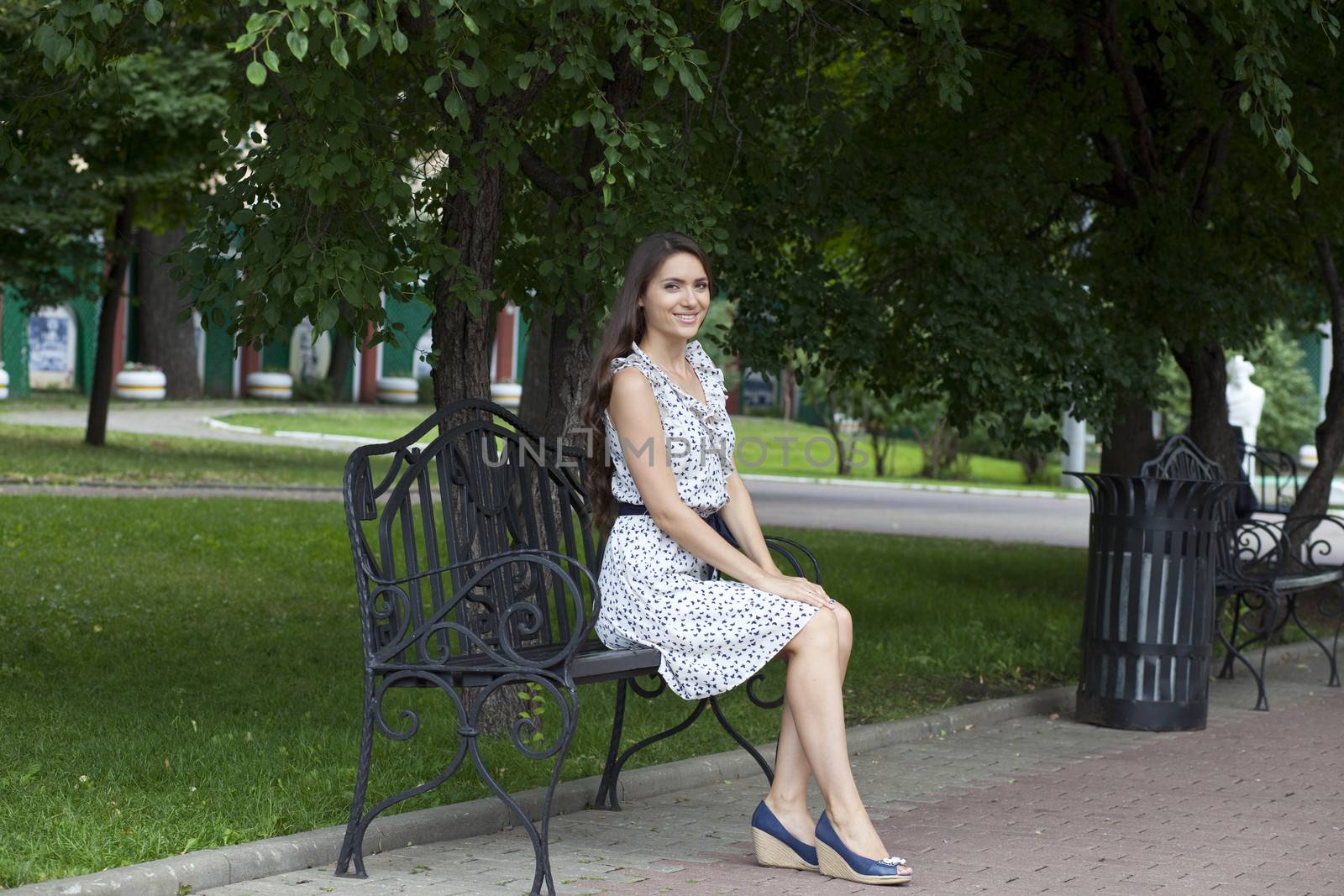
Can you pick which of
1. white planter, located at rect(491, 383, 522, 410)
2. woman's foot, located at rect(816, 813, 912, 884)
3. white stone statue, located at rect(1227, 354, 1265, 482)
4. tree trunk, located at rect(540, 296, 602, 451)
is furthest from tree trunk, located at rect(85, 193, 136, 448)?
white planter, located at rect(491, 383, 522, 410)

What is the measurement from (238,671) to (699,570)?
333 cm

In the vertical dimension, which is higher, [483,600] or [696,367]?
[696,367]

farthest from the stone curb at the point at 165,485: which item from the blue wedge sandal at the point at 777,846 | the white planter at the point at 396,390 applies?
the white planter at the point at 396,390

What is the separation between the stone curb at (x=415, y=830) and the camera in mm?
4602

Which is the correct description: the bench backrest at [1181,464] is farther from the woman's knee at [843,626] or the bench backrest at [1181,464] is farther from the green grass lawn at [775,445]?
the green grass lawn at [775,445]

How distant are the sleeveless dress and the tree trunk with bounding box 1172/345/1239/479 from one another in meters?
7.29

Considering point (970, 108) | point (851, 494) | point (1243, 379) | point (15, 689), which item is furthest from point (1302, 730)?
point (851, 494)

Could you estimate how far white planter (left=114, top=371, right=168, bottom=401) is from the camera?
36.7 meters

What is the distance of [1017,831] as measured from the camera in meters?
5.88

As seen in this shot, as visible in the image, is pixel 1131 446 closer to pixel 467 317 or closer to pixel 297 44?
pixel 467 317

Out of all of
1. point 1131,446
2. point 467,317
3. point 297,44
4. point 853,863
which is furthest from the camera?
point 1131,446

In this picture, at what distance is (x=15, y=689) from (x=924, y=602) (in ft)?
20.4

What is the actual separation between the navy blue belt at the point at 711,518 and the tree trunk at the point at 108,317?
55.3ft

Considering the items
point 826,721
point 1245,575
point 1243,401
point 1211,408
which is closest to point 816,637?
point 826,721
